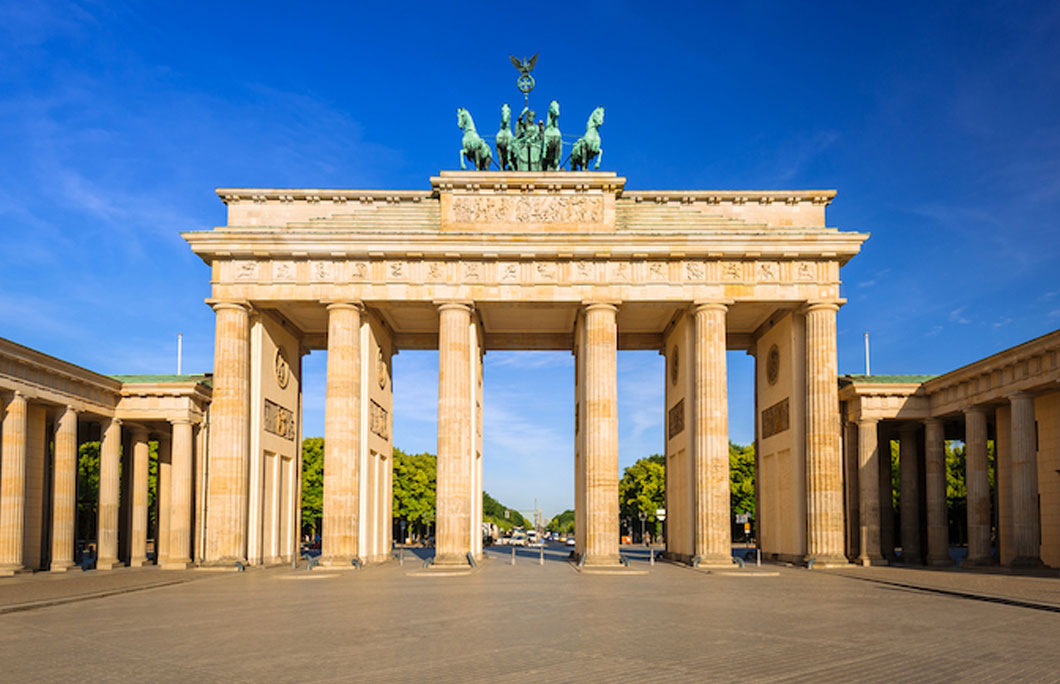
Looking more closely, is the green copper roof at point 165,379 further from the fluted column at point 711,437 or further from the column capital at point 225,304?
the fluted column at point 711,437

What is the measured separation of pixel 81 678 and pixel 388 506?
1427 inches

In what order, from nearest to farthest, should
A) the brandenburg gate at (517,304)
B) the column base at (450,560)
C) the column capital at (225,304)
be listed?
1. the column base at (450,560)
2. the brandenburg gate at (517,304)
3. the column capital at (225,304)

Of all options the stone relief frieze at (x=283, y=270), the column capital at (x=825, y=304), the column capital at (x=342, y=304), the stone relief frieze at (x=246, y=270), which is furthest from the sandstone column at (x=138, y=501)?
the column capital at (x=825, y=304)

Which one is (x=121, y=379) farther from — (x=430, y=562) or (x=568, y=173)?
(x=568, y=173)

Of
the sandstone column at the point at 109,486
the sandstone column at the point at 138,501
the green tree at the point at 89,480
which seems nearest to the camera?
the sandstone column at the point at 109,486

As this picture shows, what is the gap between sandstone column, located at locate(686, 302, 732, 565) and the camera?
38.6 metres

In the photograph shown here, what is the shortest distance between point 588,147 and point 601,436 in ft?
45.2

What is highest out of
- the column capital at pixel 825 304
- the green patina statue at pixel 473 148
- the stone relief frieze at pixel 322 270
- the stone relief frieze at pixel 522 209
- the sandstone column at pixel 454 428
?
the green patina statue at pixel 473 148

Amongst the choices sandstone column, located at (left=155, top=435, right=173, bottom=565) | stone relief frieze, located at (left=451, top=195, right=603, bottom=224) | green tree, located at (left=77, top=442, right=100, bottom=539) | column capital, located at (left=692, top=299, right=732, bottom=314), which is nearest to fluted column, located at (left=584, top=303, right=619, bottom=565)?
column capital, located at (left=692, top=299, right=732, bottom=314)

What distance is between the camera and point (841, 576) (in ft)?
106

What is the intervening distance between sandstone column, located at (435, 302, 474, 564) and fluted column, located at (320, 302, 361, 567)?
363cm

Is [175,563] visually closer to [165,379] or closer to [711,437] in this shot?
[165,379]

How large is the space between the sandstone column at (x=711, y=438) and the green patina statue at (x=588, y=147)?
357 inches

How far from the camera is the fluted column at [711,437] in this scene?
127 ft
